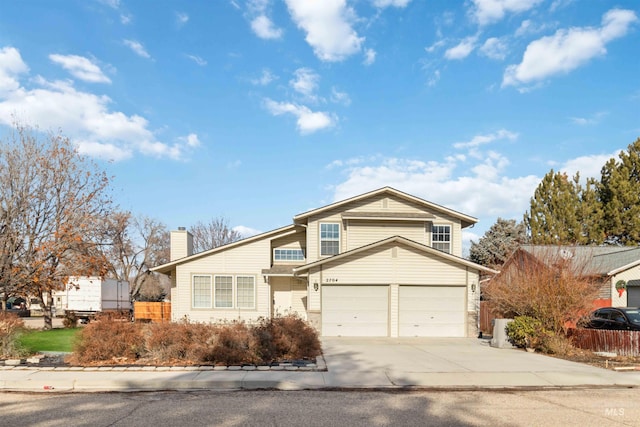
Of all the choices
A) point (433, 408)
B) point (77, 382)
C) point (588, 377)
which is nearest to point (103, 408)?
point (77, 382)

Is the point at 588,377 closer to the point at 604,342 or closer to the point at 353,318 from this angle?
the point at 604,342

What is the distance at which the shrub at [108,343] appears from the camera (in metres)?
12.1

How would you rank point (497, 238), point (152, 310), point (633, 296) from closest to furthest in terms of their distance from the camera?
1. point (633, 296)
2. point (152, 310)
3. point (497, 238)

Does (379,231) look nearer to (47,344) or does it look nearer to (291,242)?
(291,242)

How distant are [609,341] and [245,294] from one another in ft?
52.1

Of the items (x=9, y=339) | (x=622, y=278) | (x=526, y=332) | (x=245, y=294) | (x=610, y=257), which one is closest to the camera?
(x=9, y=339)

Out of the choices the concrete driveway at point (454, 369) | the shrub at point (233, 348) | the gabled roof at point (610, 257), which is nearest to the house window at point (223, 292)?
the concrete driveway at point (454, 369)

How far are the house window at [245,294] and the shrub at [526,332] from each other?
1244 cm

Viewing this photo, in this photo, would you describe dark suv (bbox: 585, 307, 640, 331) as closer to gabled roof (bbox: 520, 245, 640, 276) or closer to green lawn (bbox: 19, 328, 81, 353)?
gabled roof (bbox: 520, 245, 640, 276)

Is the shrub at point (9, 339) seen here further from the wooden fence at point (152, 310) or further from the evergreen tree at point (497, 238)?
the evergreen tree at point (497, 238)

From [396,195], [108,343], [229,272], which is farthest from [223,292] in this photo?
[108,343]

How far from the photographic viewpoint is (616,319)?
16.7 meters

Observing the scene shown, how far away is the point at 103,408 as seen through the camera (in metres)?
8.08

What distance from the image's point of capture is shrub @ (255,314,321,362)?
41.0 feet
